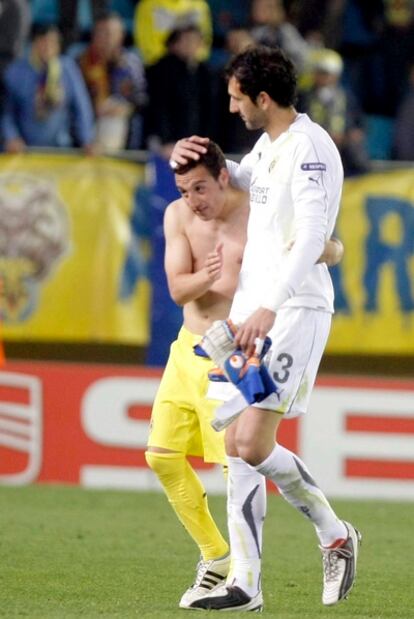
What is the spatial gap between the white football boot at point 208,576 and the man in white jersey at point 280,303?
0.15 meters

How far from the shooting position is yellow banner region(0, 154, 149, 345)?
1195cm

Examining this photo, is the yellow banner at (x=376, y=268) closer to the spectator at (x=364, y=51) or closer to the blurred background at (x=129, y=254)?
the blurred background at (x=129, y=254)

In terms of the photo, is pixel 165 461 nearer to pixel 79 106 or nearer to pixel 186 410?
pixel 186 410

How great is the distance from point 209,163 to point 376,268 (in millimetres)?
5778

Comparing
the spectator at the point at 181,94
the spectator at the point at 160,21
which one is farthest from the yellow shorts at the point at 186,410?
the spectator at the point at 160,21

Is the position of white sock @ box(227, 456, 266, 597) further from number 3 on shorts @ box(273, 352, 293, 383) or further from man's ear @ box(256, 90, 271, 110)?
man's ear @ box(256, 90, 271, 110)

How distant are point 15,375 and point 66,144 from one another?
7.90ft

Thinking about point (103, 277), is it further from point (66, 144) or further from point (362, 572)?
point (362, 572)

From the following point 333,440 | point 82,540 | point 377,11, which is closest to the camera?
point 82,540

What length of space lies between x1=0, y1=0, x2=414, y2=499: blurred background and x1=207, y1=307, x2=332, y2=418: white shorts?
5.27m

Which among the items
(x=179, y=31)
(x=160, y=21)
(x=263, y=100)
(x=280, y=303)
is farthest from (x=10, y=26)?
(x=280, y=303)

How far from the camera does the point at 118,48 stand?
13.2 meters

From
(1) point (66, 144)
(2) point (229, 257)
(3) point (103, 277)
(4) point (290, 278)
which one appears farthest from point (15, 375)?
(4) point (290, 278)

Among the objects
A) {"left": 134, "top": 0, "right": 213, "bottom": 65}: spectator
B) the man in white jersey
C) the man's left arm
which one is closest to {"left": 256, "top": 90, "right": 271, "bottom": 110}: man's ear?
the man in white jersey
